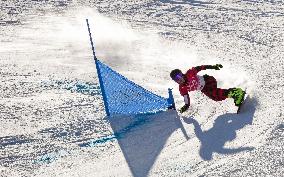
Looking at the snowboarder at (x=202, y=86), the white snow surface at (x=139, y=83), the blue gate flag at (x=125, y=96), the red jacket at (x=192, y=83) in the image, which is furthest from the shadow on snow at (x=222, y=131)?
the blue gate flag at (x=125, y=96)

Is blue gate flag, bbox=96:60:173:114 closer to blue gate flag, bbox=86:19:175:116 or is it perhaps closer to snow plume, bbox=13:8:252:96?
blue gate flag, bbox=86:19:175:116

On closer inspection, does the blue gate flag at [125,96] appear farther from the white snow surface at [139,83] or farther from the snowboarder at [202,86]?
the snowboarder at [202,86]

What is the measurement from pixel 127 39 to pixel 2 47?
75.0 inches

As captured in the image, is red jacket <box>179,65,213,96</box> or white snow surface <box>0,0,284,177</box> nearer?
white snow surface <box>0,0,284,177</box>

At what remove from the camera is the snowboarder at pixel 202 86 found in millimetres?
6004

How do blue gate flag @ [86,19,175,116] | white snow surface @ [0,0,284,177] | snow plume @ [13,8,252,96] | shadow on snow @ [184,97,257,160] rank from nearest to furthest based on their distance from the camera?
white snow surface @ [0,0,284,177], shadow on snow @ [184,97,257,160], blue gate flag @ [86,19,175,116], snow plume @ [13,8,252,96]

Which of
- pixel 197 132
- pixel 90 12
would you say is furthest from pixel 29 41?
pixel 197 132

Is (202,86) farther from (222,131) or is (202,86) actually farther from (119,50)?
(119,50)

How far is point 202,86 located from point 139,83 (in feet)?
3.08

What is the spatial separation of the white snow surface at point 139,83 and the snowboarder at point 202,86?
0.14m

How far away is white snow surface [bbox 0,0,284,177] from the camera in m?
5.43

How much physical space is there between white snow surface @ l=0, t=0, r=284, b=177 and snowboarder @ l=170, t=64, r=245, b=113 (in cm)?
14

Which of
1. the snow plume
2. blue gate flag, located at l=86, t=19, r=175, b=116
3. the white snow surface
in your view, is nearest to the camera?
the white snow surface

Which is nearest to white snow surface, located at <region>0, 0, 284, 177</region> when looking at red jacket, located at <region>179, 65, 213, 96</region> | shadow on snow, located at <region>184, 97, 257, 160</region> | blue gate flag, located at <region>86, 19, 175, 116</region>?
shadow on snow, located at <region>184, 97, 257, 160</region>
